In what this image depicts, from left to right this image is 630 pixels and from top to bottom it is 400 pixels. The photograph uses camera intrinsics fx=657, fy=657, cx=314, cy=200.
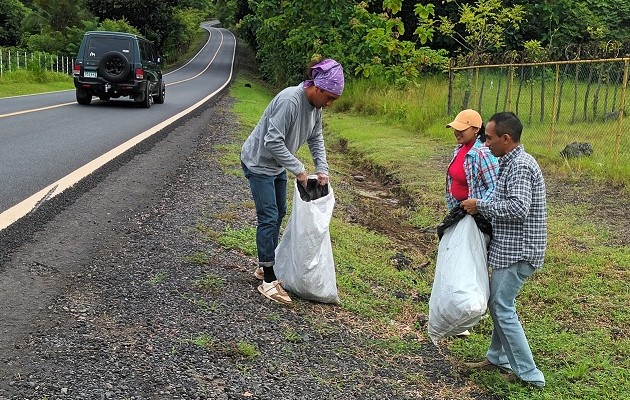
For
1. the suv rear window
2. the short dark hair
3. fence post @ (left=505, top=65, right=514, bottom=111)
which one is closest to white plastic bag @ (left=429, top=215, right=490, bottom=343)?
the short dark hair

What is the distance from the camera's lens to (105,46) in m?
16.2

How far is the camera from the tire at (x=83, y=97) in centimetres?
1602

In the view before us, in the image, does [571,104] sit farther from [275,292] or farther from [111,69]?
[111,69]

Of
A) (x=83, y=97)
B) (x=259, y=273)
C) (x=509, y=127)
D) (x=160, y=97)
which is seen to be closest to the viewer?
(x=509, y=127)

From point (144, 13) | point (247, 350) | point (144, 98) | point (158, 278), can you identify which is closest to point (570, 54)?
point (158, 278)

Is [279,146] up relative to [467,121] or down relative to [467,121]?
down

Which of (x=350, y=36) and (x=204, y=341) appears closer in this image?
(x=204, y=341)

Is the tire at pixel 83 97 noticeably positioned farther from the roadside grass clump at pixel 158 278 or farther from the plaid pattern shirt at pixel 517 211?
the plaid pattern shirt at pixel 517 211

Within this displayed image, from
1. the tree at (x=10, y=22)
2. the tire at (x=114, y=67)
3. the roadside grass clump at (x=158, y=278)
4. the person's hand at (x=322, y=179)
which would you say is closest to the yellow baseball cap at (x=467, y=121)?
the person's hand at (x=322, y=179)

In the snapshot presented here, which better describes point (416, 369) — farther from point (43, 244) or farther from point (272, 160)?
point (43, 244)

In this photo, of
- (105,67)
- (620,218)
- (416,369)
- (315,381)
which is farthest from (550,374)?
(105,67)

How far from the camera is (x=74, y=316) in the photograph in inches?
139

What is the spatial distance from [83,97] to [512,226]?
567 inches

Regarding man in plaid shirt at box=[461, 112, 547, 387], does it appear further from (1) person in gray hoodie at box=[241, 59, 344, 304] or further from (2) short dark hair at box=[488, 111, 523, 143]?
(1) person in gray hoodie at box=[241, 59, 344, 304]
